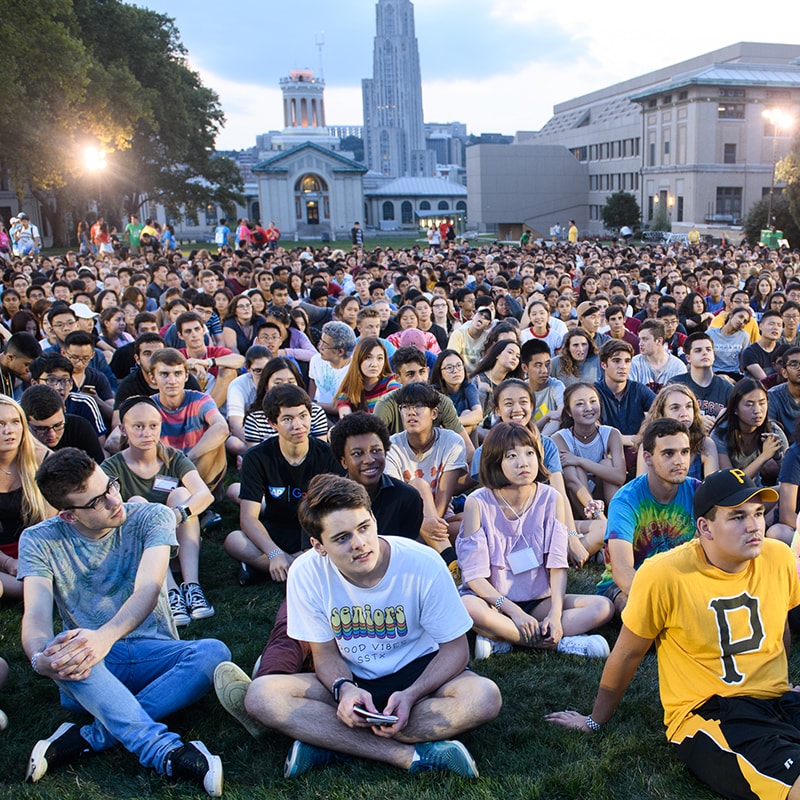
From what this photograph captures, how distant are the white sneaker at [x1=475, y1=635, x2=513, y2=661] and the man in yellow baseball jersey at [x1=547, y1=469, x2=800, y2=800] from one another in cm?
113

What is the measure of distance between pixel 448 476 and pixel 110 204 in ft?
152

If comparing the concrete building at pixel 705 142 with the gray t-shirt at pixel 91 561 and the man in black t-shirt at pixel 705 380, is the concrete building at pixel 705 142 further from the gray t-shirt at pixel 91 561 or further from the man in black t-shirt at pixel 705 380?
the gray t-shirt at pixel 91 561

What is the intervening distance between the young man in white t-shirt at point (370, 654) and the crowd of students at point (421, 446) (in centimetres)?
3

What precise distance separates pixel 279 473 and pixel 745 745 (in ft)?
10.5

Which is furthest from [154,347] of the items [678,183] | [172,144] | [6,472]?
[678,183]

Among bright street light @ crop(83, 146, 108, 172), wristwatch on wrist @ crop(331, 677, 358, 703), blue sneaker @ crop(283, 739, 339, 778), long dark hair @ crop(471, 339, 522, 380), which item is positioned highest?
bright street light @ crop(83, 146, 108, 172)

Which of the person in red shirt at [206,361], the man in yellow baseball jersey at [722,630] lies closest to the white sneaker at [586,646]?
the man in yellow baseball jersey at [722,630]

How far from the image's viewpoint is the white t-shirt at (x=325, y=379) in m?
8.03

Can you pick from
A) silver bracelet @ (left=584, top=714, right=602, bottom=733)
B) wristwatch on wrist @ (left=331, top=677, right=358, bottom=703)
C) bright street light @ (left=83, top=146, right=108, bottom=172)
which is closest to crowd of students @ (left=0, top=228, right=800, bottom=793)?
wristwatch on wrist @ (left=331, top=677, right=358, bottom=703)

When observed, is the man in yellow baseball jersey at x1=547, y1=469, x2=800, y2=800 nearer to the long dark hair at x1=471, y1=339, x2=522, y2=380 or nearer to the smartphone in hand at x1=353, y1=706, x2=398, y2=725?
the smartphone in hand at x1=353, y1=706, x2=398, y2=725

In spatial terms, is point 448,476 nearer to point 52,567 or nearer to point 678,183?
point 52,567

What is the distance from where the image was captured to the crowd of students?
165 inches

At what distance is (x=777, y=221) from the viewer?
4338cm

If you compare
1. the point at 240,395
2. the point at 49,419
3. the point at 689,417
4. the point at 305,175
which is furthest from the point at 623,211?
the point at 49,419
